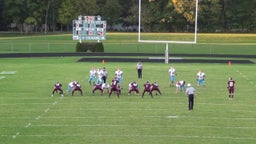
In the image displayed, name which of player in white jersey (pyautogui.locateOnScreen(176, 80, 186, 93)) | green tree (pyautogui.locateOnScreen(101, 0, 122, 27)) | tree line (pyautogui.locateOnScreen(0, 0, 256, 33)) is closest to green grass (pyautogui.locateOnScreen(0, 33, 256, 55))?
tree line (pyautogui.locateOnScreen(0, 0, 256, 33))

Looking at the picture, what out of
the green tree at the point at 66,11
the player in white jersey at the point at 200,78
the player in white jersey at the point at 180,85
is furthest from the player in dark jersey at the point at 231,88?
the green tree at the point at 66,11

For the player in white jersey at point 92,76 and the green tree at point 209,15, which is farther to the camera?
the green tree at point 209,15

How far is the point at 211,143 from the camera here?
54.4 ft

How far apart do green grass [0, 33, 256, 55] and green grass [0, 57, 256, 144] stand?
109 ft

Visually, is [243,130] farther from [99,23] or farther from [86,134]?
[99,23]

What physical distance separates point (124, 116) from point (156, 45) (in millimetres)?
54858

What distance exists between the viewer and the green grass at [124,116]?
685 inches

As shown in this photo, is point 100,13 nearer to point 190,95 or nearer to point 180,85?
point 180,85

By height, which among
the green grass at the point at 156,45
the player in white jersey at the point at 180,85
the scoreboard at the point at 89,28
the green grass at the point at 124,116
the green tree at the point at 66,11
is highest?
the green tree at the point at 66,11

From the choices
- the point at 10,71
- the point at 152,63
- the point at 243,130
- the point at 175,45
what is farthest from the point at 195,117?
the point at 175,45

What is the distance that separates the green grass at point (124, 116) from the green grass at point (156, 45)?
3310 cm

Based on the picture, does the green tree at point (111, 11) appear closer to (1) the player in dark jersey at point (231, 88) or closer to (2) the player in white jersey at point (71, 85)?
(2) the player in white jersey at point (71, 85)

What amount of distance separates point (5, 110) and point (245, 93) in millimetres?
13095

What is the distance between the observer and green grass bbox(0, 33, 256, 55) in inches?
2608
